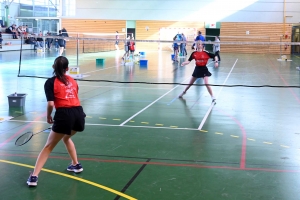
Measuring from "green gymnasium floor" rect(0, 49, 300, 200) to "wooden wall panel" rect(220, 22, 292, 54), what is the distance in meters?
33.6

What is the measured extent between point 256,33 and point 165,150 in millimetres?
42779

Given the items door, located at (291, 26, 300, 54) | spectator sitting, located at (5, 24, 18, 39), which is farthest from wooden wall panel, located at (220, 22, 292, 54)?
spectator sitting, located at (5, 24, 18, 39)

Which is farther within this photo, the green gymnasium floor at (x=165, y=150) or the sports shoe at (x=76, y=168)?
the sports shoe at (x=76, y=168)

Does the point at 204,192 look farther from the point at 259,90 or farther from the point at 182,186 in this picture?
the point at 259,90

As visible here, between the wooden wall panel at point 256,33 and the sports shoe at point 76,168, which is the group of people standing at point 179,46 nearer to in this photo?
the wooden wall panel at point 256,33

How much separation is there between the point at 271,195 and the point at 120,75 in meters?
16.2

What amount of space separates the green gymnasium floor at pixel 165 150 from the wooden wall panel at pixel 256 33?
33585 mm

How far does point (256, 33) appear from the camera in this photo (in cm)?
4825

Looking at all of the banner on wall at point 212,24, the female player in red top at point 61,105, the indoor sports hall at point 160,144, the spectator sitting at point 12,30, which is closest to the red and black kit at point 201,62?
the indoor sports hall at point 160,144

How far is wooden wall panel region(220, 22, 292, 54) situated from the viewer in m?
47.2

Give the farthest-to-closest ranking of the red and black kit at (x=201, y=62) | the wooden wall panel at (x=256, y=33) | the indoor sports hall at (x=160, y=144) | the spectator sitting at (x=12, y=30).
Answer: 1. the wooden wall panel at (x=256, y=33)
2. the spectator sitting at (x=12, y=30)
3. the red and black kit at (x=201, y=62)
4. the indoor sports hall at (x=160, y=144)

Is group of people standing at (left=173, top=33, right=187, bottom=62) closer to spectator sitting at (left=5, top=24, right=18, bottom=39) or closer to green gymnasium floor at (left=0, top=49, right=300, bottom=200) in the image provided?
green gymnasium floor at (left=0, top=49, right=300, bottom=200)

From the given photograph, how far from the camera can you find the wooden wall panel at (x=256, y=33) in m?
47.2

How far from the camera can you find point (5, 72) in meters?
21.7
